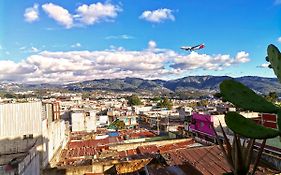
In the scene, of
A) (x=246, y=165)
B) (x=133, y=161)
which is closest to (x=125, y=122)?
(x=133, y=161)

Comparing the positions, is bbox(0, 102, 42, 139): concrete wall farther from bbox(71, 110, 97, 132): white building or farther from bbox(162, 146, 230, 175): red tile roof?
bbox(71, 110, 97, 132): white building

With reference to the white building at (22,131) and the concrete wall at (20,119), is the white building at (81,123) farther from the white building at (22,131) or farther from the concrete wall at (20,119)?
the concrete wall at (20,119)

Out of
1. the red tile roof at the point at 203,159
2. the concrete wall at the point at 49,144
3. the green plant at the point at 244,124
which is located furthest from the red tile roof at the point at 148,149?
the green plant at the point at 244,124

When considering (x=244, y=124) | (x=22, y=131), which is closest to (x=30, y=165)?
(x=22, y=131)

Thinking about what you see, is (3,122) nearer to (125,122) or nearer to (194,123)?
(194,123)

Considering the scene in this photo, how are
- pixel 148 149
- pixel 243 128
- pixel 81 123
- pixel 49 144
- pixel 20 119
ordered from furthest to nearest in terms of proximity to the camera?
1. pixel 81 123
2. pixel 148 149
3. pixel 49 144
4. pixel 20 119
5. pixel 243 128

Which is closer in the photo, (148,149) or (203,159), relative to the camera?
(203,159)

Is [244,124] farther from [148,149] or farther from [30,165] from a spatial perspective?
[148,149]

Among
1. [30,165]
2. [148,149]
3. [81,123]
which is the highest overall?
[30,165]

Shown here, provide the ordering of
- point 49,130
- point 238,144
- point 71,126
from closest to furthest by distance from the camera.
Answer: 1. point 238,144
2. point 49,130
3. point 71,126
